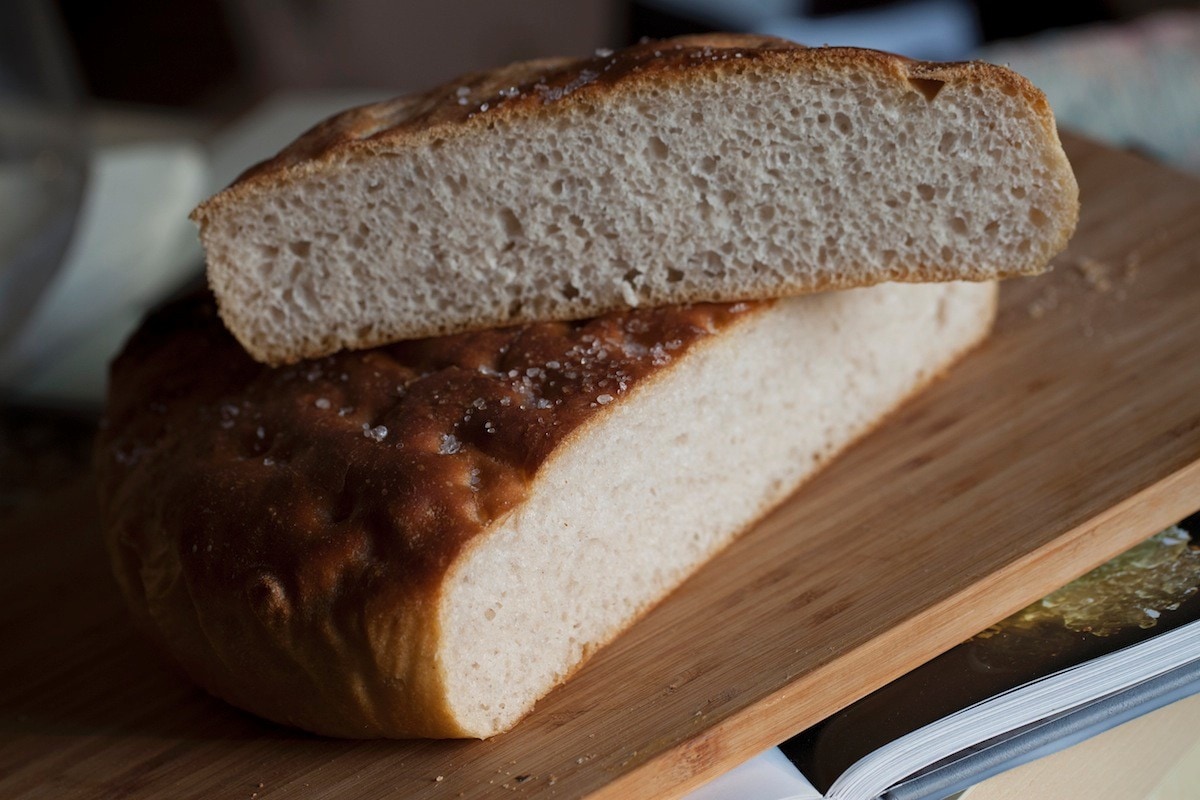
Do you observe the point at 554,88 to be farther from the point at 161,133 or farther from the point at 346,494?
the point at 161,133

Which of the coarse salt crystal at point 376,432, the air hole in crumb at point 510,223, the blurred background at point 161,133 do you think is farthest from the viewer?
the blurred background at point 161,133

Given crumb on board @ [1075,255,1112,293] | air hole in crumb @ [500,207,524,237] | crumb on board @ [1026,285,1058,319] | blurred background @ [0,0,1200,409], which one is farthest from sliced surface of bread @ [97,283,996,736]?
blurred background @ [0,0,1200,409]

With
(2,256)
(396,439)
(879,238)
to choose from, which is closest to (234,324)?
(396,439)

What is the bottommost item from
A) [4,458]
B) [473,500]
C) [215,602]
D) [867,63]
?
[4,458]

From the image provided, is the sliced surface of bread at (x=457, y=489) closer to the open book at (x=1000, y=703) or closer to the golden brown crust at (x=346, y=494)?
the golden brown crust at (x=346, y=494)

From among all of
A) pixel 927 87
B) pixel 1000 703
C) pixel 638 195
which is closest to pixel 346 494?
pixel 638 195

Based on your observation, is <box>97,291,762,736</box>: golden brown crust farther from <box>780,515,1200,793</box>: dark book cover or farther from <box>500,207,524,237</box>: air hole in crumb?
<box>780,515,1200,793</box>: dark book cover

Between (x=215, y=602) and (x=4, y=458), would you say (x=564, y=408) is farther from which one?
(x=4, y=458)

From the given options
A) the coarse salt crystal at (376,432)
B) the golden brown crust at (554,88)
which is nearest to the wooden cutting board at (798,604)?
the coarse salt crystal at (376,432)
